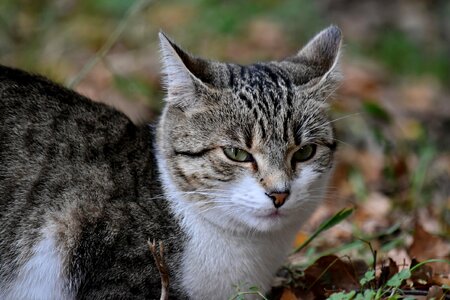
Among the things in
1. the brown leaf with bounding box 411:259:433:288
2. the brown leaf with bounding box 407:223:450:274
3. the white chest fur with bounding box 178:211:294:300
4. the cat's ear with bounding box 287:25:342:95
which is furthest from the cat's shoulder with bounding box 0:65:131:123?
the brown leaf with bounding box 407:223:450:274

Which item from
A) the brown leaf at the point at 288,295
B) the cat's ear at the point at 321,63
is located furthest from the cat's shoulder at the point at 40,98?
the brown leaf at the point at 288,295

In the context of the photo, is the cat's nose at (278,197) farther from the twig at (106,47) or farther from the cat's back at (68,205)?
the twig at (106,47)

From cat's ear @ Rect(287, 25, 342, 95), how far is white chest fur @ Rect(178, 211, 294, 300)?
86 cm

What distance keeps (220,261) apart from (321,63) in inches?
50.8

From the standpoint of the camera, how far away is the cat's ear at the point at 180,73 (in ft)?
14.1

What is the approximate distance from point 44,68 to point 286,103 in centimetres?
453

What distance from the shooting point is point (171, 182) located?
4.44m

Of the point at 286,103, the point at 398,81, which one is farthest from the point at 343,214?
the point at 398,81

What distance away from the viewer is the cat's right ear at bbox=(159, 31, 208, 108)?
14.1 ft

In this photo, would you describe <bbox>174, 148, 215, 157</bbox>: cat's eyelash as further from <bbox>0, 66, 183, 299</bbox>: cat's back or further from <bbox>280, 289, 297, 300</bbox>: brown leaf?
<bbox>280, 289, 297, 300</bbox>: brown leaf

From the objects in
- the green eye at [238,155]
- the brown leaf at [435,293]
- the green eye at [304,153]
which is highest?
the green eye at [238,155]

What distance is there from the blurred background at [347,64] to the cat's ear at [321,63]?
0.79 feet

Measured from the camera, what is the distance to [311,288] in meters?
4.65

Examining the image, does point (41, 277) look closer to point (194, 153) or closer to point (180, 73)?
point (194, 153)
